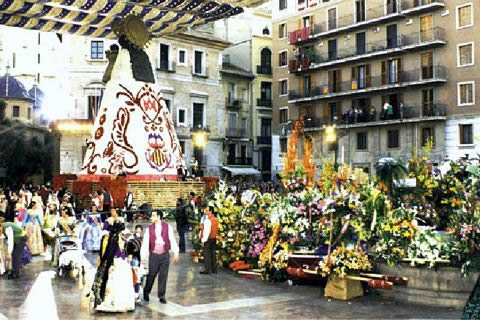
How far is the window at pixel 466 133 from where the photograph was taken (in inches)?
1505

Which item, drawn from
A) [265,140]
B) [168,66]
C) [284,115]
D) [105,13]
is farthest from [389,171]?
[265,140]

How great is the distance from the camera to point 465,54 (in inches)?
1528

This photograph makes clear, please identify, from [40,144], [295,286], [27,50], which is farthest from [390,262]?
[27,50]

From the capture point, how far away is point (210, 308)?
9.98 m

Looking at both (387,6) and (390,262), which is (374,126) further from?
(390,262)

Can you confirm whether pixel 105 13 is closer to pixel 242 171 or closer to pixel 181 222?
pixel 181 222

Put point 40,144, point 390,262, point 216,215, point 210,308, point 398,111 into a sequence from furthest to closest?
1. point 40,144
2. point 398,111
3. point 216,215
4. point 390,262
5. point 210,308

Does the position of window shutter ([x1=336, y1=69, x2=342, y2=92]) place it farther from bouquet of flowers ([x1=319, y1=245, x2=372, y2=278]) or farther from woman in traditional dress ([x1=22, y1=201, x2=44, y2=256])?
bouquet of flowers ([x1=319, y1=245, x2=372, y2=278])

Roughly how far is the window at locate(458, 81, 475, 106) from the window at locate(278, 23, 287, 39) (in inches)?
692

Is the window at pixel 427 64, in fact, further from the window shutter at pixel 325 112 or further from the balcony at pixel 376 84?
the window shutter at pixel 325 112

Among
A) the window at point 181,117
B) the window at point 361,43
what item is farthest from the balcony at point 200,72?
the window at point 361,43

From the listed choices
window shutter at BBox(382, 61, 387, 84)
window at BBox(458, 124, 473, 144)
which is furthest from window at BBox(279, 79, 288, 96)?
window at BBox(458, 124, 473, 144)

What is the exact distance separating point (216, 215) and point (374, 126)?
31171 millimetres

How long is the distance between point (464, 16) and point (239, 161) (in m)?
22.3
